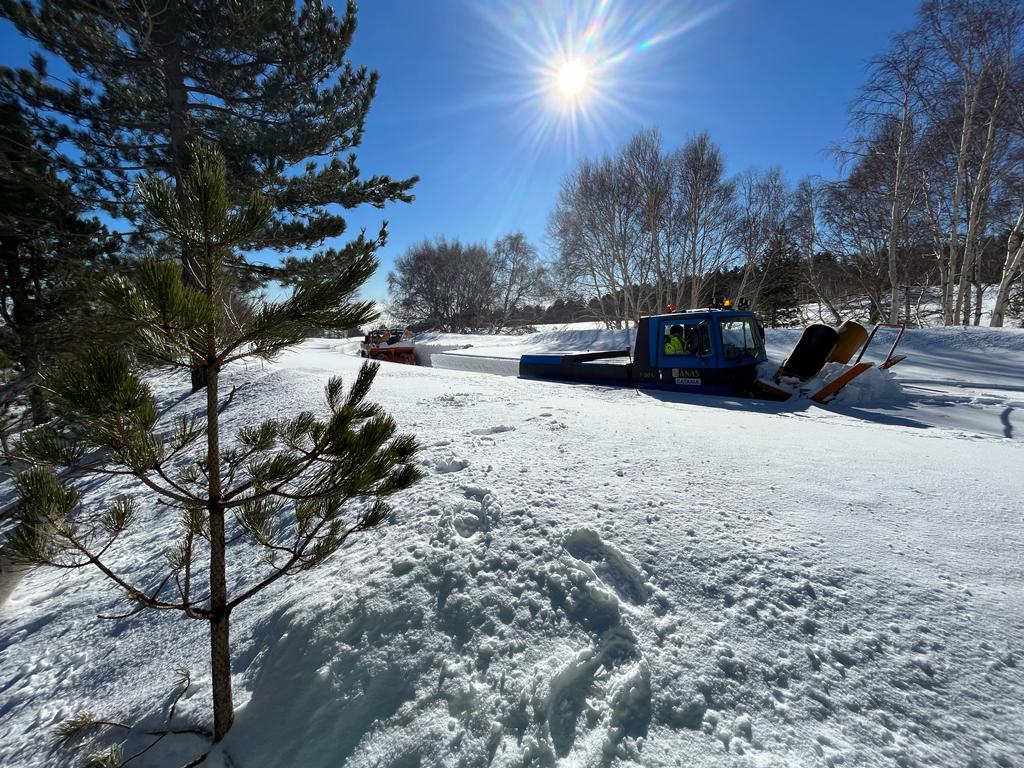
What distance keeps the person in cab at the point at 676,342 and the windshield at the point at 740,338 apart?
2.03 ft

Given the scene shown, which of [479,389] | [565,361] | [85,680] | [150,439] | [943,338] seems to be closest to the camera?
[150,439]

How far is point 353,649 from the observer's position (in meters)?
1.71

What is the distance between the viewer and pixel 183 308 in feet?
3.48

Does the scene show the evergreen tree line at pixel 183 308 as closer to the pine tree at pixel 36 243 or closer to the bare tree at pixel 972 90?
the pine tree at pixel 36 243

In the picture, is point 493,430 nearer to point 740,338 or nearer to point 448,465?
point 448,465

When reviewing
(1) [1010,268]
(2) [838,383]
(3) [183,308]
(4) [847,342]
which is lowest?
(2) [838,383]

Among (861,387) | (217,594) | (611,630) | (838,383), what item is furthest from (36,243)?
(861,387)

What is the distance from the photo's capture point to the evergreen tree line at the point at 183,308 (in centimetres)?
111

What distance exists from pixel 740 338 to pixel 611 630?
22.3 ft

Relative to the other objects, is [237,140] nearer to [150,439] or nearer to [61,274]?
[61,274]

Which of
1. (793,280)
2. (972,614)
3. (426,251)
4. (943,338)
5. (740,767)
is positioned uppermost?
(426,251)

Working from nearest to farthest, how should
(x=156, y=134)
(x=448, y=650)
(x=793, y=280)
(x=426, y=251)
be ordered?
1. (x=448, y=650)
2. (x=156, y=134)
3. (x=793, y=280)
4. (x=426, y=251)

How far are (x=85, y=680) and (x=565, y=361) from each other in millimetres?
7799

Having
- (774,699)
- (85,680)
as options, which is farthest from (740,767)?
(85,680)
